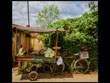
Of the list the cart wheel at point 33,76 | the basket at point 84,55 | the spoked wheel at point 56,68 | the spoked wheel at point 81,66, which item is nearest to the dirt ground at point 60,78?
the cart wheel at point 33,76

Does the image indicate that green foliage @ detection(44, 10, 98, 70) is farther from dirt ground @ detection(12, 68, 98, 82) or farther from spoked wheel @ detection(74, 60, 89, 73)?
dirt ground @ detection(12, 68, 98, 82)

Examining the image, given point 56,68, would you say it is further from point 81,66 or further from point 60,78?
point 81,66

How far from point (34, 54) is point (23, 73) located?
4.18 ft

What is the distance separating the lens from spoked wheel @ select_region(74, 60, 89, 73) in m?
7.05

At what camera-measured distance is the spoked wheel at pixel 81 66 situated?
7051 millimetres

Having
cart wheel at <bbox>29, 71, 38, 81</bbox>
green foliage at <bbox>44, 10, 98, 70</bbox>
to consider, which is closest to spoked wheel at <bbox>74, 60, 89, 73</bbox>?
green foliage at <bbox>44, 10, 98, 70</bbox>

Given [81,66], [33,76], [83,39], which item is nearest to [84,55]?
[81,66]

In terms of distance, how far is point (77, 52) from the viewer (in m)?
7.32
